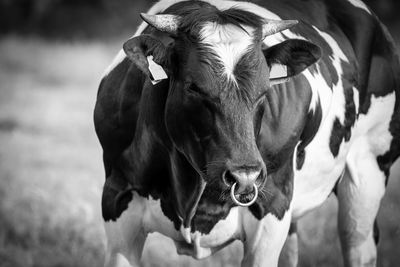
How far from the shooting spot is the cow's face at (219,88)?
10.9 feet

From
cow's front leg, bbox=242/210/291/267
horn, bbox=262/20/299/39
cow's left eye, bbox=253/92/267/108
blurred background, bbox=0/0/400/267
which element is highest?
horn, bbox=262/20/299/39

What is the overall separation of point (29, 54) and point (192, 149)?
11654 millimetres

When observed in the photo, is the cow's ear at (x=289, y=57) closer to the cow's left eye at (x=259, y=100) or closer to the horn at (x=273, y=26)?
the horn at (x=273, y=26)

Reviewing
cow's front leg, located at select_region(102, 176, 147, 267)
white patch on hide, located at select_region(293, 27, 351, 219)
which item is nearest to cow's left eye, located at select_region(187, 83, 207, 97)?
cow's front leg, located at select_region(102, 176, 147, 267)

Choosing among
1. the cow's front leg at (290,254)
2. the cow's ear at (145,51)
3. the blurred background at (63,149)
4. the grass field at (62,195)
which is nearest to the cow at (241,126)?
the cow's ear at (145,51)

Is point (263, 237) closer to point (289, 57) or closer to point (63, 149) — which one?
point (289, 57)

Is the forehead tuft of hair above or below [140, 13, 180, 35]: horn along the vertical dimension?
below

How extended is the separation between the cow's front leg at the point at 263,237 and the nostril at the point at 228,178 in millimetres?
647

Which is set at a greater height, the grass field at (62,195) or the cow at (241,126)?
the cow at (241,126)

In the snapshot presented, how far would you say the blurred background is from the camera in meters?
5.90

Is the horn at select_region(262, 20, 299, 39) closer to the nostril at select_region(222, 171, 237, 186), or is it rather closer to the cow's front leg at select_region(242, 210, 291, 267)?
the nostril at select_region(222, 171, 237, 186)

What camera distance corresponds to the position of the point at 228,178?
3.30 meters

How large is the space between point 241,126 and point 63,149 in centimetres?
631

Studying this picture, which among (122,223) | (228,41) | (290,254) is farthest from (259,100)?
(290,254)
